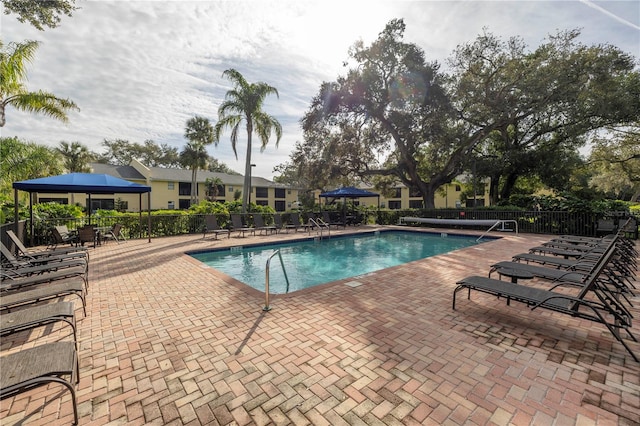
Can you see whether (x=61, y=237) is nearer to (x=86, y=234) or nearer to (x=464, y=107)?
(x=86, y=234)

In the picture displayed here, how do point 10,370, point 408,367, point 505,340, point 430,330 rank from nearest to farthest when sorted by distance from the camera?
1. point 10,370
2. point 408,367
3. point 505,340
4. point 430,330

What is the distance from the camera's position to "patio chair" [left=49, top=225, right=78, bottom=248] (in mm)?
8719

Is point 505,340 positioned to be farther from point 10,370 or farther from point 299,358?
point 10,370

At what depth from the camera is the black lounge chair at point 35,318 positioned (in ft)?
8.25

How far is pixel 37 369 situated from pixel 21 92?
1513 centimetres

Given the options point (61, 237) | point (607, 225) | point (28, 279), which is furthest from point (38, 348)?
point (607, 225)

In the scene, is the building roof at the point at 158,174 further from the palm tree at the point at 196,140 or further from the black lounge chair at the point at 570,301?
the black lounge chair at the point at 570,301

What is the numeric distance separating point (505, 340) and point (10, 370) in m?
4.50

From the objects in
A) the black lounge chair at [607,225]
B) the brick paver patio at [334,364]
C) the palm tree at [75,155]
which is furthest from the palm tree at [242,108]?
the palm tree at [75,155]

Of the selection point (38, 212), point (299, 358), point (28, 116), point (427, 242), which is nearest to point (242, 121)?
point (28, 116)

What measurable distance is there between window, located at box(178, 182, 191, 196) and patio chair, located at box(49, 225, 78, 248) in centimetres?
2776

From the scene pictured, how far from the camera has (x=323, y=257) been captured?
32.8 feet

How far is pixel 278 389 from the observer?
7.83 ft

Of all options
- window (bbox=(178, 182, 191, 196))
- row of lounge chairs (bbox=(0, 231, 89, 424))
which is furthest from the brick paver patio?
window (bbox=(178, 182, 191, 196))
